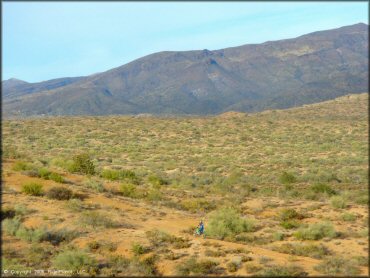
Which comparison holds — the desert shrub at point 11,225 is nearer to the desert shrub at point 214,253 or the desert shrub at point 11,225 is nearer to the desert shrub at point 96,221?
the desert shrub at point 96,221

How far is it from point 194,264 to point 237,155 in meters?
29.2

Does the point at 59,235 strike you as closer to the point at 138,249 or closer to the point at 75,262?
the point at 75,262

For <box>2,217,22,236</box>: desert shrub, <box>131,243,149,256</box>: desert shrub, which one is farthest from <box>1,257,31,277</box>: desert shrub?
<box>131,243,149,256</box>: desert shrub

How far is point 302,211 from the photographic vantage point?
73.4 feet

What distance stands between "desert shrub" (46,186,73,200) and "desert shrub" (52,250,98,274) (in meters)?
7.97

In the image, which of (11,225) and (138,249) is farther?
(11,225)

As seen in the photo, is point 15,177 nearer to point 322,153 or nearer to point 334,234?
point 334,234

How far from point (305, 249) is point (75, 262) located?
27.0 ft

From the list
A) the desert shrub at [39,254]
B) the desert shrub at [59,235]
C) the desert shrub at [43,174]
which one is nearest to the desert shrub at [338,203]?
the desert shrub at [59,235]

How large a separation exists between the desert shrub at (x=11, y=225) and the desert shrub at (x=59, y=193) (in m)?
4.55

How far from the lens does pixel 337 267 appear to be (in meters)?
13.2

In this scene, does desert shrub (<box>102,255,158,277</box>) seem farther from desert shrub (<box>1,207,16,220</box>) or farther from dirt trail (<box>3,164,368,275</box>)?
desert shrub (<box>1,207,16,220</box>)

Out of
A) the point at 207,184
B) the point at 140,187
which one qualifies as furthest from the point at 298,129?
the point at 140,187

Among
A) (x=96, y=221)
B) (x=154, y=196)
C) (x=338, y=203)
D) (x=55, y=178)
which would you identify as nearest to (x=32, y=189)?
(x=55, y=178)
